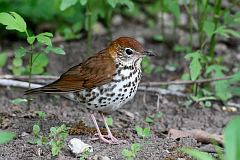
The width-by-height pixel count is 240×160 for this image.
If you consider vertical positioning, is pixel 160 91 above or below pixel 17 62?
below

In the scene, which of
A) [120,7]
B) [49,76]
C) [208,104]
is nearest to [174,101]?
[208,104]

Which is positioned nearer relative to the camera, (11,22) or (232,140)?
(232,140)

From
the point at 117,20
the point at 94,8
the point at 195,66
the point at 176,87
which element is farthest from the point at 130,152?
the point at 117,20

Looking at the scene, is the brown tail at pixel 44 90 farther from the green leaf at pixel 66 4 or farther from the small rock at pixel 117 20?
the small rock at pixel 117 20

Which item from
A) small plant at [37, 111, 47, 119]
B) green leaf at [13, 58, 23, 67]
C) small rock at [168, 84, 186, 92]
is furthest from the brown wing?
small rock at [168, 84, 186, 92]

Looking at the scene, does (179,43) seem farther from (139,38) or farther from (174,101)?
(174,101)

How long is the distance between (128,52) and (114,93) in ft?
1.58

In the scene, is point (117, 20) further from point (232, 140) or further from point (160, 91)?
point (232, 140)

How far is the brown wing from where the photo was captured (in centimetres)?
528

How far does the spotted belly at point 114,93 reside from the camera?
514 centimetres

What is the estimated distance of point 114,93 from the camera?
514 centimetres

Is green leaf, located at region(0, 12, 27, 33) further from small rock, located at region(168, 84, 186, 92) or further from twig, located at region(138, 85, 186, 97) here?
small rock, located at region(168, 84, 186, 92)

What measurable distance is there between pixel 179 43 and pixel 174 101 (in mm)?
1399

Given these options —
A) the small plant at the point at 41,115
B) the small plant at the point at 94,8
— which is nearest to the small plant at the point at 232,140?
the small plant at the point at 41,115
